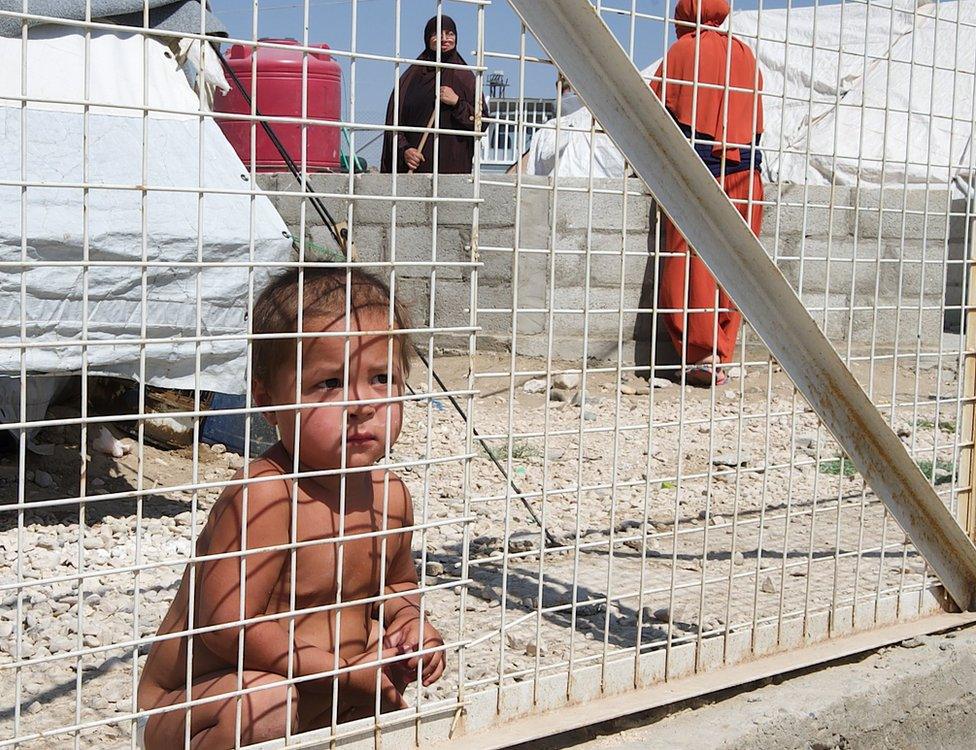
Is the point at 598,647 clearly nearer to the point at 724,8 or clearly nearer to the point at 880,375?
the point at 724,8

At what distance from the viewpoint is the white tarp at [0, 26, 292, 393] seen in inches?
147

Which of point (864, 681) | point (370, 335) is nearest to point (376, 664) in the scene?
point (370, 335)

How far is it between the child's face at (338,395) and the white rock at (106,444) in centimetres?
318

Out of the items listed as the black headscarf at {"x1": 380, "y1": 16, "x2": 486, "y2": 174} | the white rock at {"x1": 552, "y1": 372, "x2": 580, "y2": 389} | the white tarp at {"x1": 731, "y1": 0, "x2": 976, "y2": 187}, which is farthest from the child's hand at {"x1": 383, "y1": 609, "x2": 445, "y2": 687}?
the white tarp at {"x1": 731, "y1": 0, "x2": 976, "y2": 187}

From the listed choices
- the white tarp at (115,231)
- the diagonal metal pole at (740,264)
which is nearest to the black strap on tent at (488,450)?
the diagonal metal pole at (740,264)

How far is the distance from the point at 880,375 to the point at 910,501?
4273mm

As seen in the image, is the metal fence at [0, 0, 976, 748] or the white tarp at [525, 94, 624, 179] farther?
the white tarp at [525, 94, 624, 179]

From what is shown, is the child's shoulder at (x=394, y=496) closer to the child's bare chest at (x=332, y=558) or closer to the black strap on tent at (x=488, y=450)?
the child's bare chest at (x=332, y=558)

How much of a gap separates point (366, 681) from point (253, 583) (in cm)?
28

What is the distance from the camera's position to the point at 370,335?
77.4 inches

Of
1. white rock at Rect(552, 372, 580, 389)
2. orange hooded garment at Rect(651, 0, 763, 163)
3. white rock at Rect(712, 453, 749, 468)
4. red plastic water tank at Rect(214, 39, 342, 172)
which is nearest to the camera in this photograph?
orange hooded garment at Rect(651, 0, 763, 163)

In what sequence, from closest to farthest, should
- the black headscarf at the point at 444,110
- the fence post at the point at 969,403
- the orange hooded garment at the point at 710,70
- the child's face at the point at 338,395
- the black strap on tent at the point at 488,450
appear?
the child's face at the point at 338,395
the black strap on tent at the point at 488,450
the fence post at the point at 969,403
the orange hooded garment at the point at 710,70
the black headscarf at the point at 444,110

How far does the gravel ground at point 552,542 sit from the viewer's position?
2.51 meters

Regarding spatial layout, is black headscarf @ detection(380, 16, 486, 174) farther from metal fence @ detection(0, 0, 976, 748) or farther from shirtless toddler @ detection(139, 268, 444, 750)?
shirtless toddler @ detection(139, 268, 444, 750)
